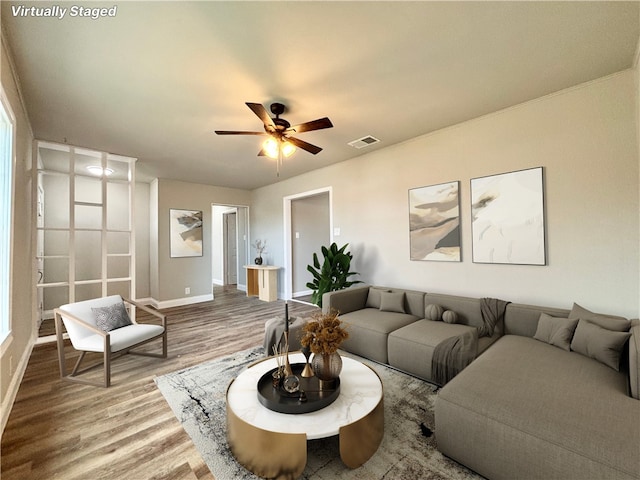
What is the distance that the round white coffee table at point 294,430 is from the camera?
54.2 inches

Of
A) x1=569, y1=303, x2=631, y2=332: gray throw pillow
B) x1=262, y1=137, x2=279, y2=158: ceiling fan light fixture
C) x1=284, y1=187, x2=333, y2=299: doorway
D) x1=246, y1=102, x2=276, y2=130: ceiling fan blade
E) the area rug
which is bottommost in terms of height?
the area rug

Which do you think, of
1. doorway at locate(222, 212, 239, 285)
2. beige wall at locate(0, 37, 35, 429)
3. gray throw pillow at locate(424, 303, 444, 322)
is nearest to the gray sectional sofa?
gray throw pillow at locate(424, 303, 444, 322)

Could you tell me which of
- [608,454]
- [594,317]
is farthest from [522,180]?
[608,454]

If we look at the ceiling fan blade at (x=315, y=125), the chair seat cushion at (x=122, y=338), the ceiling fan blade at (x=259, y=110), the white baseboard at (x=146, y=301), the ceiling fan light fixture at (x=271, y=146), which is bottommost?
the white baseboard at (x=146, y=301)

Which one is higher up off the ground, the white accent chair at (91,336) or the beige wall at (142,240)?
the beige wall at (142,240)

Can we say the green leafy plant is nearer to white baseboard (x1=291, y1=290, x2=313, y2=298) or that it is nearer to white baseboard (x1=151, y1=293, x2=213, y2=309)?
white baseboard (x1=291, y1=290, x2=313, y2=298)

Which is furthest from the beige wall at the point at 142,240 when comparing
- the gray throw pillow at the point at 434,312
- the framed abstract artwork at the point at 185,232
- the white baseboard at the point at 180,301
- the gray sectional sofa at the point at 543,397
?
the gray throw pillow at the point at 434,312

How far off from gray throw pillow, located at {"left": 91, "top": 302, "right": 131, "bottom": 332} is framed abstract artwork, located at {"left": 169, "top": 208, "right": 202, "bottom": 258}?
284cm

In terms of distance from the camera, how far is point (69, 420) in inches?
77.2

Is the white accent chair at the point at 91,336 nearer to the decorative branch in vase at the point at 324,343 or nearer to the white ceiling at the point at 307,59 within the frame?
the decorative branch in vase at the point at 324,343

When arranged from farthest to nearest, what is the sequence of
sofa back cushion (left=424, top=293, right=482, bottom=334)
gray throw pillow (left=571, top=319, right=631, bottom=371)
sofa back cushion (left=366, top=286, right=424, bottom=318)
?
1. sofa back cushion (left=366, top=286, right=424, bottom=318)
2. sofa back cushion (left=424, top=293, right=482, bottom=334)
3. gray throw pillow (left=571, top=319, right=631, bottom=371)

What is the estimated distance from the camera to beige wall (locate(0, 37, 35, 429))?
2.03 meters

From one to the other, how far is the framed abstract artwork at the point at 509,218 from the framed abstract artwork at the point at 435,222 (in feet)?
0.67

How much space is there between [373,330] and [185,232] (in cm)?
483
